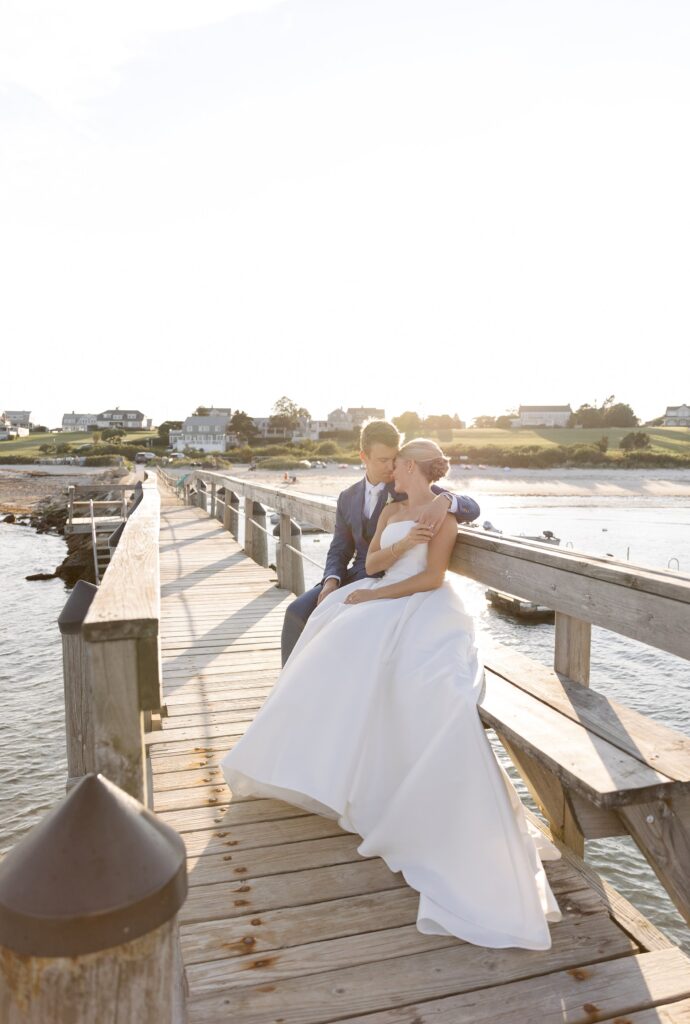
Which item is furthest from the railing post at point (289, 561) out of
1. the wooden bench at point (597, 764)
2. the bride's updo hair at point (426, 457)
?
the wooden bench at point (597, 764)

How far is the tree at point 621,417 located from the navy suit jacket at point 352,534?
11986 centimetres

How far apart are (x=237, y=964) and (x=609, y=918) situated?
135 centimetres

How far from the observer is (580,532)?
121ft

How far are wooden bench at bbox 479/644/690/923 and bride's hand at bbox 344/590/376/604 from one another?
2.34ft

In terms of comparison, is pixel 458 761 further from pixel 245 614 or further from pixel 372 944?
pixel 245 614

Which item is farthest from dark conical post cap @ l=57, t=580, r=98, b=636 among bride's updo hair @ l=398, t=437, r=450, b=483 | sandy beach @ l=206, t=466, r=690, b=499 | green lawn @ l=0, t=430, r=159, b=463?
green lawn @ l=0, t=430, r=159, b=463

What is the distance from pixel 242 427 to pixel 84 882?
126 meters

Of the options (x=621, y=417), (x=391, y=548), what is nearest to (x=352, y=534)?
(x=391, y=548)

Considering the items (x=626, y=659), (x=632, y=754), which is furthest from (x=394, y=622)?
(x=626, y=659)

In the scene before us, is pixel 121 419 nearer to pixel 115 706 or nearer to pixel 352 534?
pixel 352 534

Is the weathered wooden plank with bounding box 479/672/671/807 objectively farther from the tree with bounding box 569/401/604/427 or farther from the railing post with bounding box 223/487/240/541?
the tree with bounding box 569/401/604/427

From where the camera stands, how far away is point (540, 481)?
69.0m

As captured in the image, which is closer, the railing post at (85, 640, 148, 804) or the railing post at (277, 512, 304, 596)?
the railing post at (85, 640, 148, 804)

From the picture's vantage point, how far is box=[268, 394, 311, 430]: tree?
132 m
